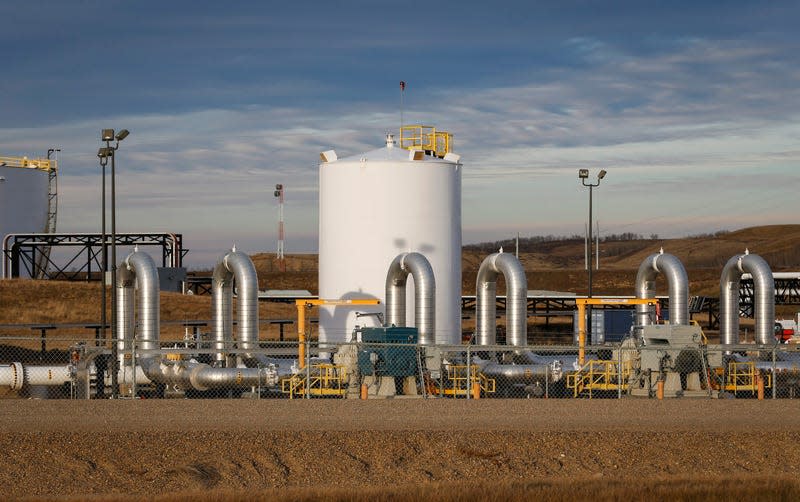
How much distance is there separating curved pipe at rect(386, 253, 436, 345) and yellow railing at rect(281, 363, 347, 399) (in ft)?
9.44

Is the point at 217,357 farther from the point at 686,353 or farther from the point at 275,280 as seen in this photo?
the point at 275,280

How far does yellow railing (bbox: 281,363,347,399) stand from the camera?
3098 cm

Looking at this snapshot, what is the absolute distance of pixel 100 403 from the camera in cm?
2603

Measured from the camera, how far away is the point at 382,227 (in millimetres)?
38438

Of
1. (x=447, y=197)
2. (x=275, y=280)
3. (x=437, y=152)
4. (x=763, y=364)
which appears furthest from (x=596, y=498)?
(x=275, y=280)

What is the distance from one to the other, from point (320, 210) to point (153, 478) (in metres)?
22.4

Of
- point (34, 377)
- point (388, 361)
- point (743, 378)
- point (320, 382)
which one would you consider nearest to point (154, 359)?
point (34, 377)

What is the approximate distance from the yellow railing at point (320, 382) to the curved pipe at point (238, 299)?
2318mm

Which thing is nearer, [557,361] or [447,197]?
[557,361]

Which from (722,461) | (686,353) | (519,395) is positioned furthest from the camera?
(519,395)

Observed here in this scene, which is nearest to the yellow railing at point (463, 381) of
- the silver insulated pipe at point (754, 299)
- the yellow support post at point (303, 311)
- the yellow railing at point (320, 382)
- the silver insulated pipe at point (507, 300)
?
the silver insulated pipe at point (507, 300)

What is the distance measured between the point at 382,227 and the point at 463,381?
7.69 m

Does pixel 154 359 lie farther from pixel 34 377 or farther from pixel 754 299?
pixel 754 299

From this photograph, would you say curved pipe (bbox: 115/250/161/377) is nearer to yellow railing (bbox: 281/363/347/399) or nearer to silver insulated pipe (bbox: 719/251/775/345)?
yellow railing (bbox: 281/363/347/399)
